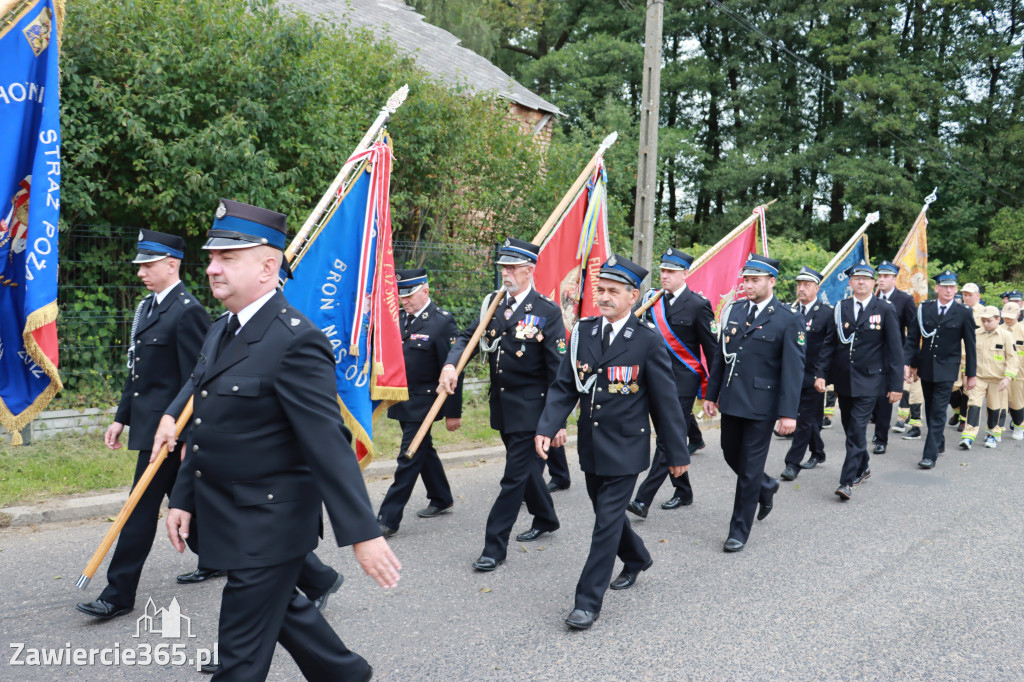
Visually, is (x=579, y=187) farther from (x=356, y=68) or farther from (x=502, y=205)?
(x=502, y=205)

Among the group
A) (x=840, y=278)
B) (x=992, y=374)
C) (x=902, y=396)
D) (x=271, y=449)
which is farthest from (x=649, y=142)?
(x=271, y=449)

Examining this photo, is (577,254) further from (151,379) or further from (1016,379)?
(1016,379)

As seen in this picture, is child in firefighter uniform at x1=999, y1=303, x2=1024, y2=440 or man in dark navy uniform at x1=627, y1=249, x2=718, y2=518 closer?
man in dark navy uniform at x1=627, y1=249, x2=718, y2=518

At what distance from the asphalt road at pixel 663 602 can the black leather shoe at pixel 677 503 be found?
3.6 inches

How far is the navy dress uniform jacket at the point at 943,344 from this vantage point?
9531 millimetres

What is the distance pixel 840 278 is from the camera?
12.0m

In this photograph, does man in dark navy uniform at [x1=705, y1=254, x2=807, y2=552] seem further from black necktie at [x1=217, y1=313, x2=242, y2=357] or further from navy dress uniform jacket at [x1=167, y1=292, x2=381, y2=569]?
black necktie at [x1=217, y1=313, x2=242, y2=357]

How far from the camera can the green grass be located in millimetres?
6398

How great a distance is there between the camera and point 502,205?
45.2 ft

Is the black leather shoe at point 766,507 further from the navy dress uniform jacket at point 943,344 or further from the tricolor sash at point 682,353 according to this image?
the navy dress uniform jacket at point 943,344

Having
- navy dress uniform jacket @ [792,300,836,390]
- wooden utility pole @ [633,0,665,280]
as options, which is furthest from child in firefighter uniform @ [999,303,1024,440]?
wooden utility pole @ [633,0,665,280]

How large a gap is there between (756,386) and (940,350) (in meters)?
4.78

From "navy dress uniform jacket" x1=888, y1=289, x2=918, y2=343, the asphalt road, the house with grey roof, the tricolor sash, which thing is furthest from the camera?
the house with grey roof

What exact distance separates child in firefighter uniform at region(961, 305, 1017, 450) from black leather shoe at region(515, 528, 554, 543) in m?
6.91
